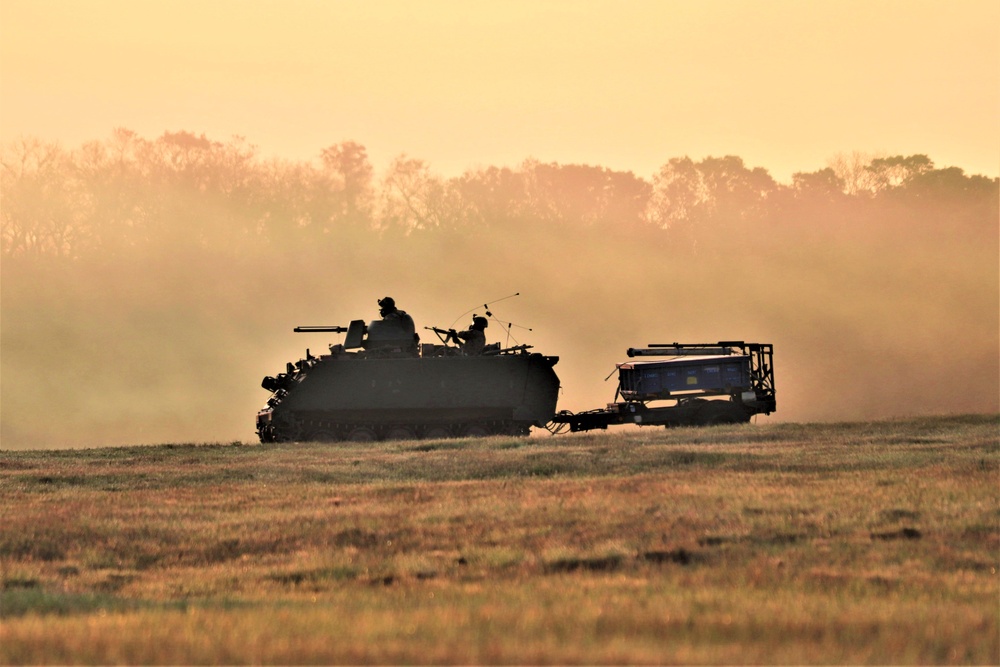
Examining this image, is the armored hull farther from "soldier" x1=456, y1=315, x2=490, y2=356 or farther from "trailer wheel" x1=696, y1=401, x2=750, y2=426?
"trailer wheel" x1=696, y1=401, x2=750, y2=426

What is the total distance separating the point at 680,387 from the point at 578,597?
3255 cm

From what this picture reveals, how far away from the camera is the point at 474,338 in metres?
47.7

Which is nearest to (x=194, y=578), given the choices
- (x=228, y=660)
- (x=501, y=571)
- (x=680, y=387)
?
(x=501, y=571)

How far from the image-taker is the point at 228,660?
963 centimetres

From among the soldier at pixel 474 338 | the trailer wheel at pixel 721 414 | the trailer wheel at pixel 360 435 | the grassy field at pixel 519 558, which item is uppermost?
the soldier at pixel 474 338

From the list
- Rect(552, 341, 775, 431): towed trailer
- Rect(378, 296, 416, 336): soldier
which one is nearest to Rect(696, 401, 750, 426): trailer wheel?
Rect(552, 341, 775, 431): towed trailer

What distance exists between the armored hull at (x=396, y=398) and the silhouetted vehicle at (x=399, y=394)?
33 mm

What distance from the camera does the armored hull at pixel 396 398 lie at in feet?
152

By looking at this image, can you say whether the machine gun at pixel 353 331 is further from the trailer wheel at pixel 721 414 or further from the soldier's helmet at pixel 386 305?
the trailer wheel at pixel 721 414

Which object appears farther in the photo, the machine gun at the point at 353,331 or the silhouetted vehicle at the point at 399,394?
the machine gun at the point at 353,331

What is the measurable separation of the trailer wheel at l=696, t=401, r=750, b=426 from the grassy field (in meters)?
11.1

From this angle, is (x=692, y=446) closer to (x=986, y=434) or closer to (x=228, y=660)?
(x=986, y=434)

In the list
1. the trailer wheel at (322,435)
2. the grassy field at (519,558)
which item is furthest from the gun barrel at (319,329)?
the grassy field at (519,558)

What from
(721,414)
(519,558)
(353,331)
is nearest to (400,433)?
(353,331)
